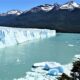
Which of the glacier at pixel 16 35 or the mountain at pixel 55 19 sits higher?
the mountain at pixel 55 19

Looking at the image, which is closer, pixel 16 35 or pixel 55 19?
pixel 16 35

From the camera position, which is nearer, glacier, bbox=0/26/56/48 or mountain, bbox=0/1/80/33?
glacier, bbox=0/26/56/48

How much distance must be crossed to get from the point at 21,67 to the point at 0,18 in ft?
105

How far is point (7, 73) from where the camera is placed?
22.5 ft

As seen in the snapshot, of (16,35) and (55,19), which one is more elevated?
(55,19)

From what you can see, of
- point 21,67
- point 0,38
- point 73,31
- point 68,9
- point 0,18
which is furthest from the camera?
point 0,18

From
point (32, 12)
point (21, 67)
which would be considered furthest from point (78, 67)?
point (32, 12)

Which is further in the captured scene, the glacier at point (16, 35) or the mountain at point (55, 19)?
the mountain at point (55, 19)

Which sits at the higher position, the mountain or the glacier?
the mountain

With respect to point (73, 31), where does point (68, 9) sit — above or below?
above

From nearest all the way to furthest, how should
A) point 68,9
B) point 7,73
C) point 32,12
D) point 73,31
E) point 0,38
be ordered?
point 7,73 → point 0,38 → point 73,31 → point 68,9 → point 32,12

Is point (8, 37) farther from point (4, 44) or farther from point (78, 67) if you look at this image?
point (78, 67)

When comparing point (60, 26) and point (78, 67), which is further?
point (60, 26)

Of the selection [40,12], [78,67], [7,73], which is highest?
[40,12]
